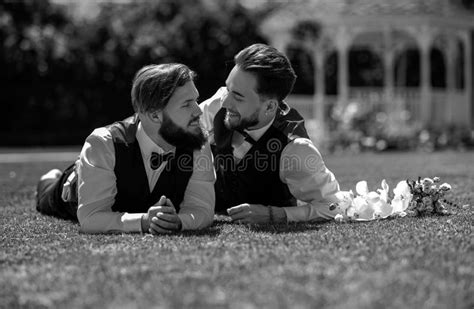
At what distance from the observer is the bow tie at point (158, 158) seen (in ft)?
15.7

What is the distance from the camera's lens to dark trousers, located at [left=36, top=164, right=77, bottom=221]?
566cm

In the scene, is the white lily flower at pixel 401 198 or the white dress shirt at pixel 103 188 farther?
the white lily flower at pixel 401 198

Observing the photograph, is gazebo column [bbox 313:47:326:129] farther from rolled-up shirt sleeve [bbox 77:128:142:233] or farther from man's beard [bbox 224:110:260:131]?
rolled-up shirt sleeve [bbox 77:128:142:233]

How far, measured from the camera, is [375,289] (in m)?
2.90

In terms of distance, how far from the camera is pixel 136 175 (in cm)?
477

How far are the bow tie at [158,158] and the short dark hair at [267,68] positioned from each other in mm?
764

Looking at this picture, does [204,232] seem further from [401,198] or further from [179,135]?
[401,198]

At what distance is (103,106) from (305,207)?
17766 millimetres

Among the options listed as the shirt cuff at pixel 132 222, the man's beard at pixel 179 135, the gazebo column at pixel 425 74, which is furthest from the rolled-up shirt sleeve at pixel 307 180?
the gazebo column at pixel 425 74

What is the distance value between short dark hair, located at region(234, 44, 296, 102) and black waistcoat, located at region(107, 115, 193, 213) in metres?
0.69

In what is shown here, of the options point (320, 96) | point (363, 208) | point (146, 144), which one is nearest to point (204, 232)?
point (146, 144)

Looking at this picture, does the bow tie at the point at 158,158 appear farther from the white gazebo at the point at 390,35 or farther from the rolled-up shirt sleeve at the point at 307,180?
the white gazebo at the point at 390,35

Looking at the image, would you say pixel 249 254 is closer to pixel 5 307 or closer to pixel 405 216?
pixel 5 307

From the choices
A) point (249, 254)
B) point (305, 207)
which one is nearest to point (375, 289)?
point (249, 254)
